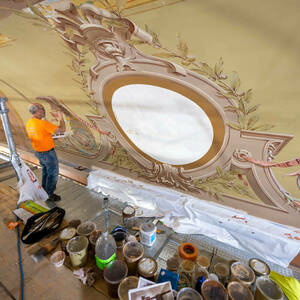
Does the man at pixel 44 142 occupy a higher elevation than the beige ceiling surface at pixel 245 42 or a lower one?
lower

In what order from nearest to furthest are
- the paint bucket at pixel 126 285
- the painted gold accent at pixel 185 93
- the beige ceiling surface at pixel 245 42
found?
the beige ceiling surface at pixel 245 42 < the paint bucket at pixel 126 285 < the painted gold accent at pixel 185 93

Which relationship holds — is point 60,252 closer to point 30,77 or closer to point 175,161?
point 175,161

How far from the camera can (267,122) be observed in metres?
1.14

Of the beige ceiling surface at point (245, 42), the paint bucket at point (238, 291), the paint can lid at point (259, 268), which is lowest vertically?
the paint can lid at point (259, 268)

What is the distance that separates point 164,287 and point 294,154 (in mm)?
1303

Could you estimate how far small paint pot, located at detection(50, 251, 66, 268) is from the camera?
1.15 m

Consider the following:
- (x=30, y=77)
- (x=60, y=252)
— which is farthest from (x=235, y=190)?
(x=30, y=77)

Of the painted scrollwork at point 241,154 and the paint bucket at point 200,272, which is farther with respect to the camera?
the painted scrollwork at point 241,154

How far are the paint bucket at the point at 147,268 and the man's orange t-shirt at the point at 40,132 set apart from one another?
70.9 inches

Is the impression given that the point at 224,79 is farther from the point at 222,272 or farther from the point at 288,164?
the point at 222,272

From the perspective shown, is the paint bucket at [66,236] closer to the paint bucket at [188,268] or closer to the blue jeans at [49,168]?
the paint bucket at [188,268]

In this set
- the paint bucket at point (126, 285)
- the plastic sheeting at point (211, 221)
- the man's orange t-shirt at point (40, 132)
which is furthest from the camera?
the man's orange t-shirt at point (40, 132)

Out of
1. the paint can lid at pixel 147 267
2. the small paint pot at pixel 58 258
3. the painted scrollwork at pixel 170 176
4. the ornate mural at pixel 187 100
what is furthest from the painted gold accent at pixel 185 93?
the small paint pot at pixel 58 258

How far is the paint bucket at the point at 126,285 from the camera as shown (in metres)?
0.88
